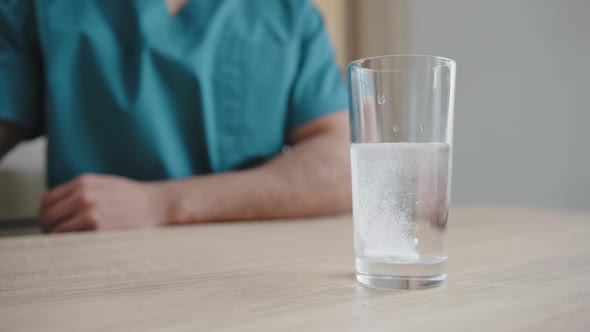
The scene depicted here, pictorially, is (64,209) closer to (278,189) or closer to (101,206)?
(101,206)

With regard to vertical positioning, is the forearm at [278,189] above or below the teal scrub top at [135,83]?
below

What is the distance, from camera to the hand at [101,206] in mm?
827

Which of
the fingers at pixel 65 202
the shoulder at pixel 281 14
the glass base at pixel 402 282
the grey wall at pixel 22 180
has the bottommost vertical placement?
the grey wall at pixel 22 180

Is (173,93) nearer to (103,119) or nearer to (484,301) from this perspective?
(103,119)

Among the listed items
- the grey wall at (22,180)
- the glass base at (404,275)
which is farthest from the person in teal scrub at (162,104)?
the glass base at (404,275)

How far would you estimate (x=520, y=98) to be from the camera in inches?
69.1

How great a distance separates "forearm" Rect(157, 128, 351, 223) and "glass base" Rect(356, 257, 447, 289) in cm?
57

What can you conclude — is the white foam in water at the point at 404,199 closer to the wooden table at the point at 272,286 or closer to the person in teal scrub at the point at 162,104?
the wooden table at the point at 272,286

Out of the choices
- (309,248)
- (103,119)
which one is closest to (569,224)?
(309,248)

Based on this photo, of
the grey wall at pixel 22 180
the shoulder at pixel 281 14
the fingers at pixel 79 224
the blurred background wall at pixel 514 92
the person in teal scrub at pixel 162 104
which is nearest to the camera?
the fingers at pixel 79 224

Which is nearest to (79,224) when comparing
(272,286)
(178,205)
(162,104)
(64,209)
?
(64,209)

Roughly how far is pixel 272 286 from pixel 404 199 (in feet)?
0.40

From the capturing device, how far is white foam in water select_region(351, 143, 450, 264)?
0.36 m

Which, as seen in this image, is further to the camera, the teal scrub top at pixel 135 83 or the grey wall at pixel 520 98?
the grey wall at pixel 520 98
